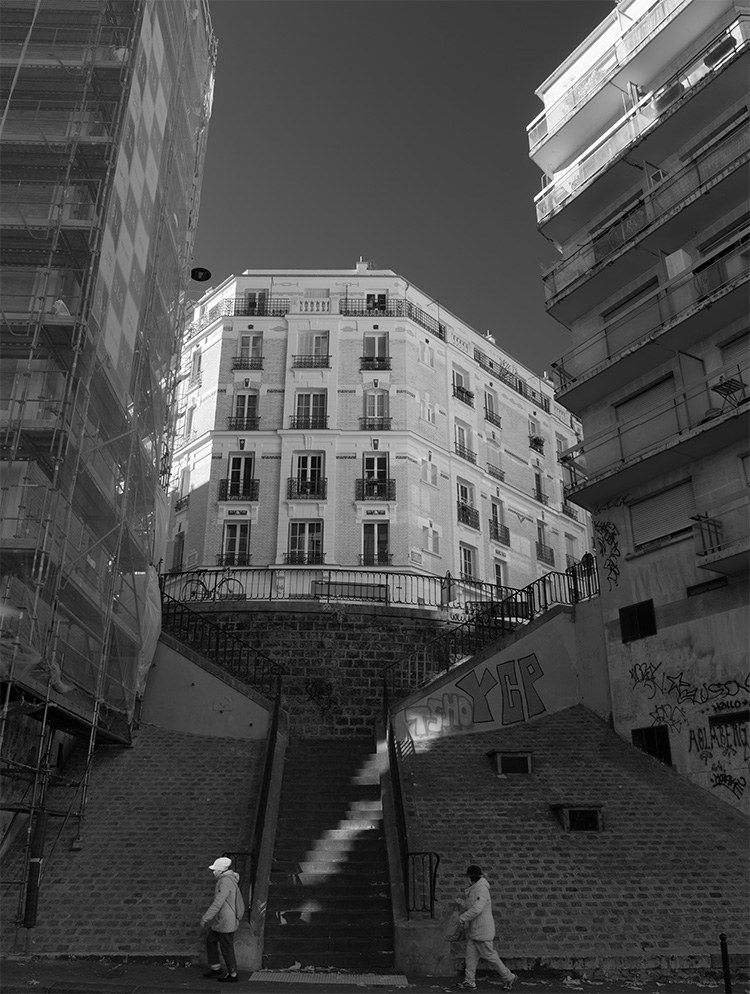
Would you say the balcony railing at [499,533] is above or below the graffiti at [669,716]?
above

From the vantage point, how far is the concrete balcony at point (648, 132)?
17328 millimetres

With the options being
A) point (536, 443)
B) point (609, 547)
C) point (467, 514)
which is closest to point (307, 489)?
point (467, 514)

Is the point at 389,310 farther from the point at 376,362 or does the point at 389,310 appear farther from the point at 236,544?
the point at 236,544

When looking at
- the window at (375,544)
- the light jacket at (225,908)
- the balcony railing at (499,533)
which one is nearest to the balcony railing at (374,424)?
the window at (375,544)

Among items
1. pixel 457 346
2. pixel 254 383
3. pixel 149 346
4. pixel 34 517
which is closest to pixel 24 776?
pixel 34 517

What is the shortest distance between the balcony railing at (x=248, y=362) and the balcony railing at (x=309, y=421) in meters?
2.76

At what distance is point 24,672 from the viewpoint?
10938 millimetres

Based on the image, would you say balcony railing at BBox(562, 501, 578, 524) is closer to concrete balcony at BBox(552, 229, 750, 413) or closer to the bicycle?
the bicycle

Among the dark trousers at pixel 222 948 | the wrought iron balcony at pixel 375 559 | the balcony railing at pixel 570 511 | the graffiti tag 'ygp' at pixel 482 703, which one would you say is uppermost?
the balcony railing at pixel 570 511

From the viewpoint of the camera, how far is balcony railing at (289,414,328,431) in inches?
1233

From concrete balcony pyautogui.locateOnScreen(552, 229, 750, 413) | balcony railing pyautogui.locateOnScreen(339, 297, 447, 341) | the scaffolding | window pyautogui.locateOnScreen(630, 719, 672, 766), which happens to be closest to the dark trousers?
the scaffolding

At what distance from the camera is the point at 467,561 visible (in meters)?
31.5

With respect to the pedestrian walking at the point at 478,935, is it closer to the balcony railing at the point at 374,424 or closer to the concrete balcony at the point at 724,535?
the concrete balcony at the point at 724,535

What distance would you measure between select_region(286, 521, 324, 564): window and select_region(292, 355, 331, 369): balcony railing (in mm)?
6392
